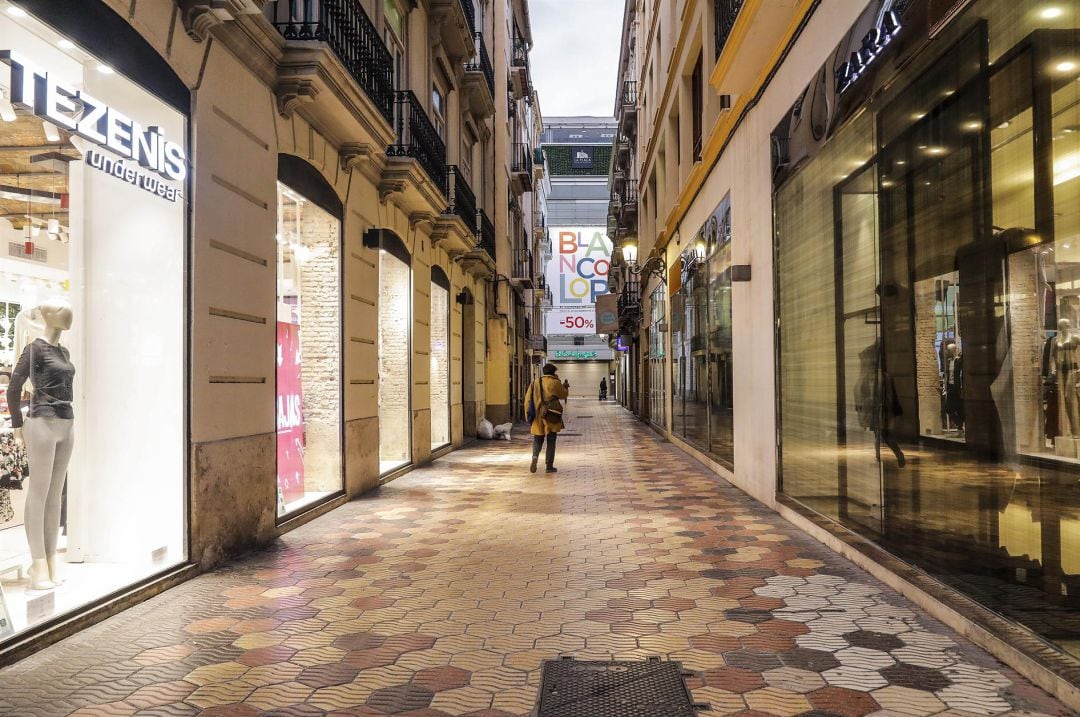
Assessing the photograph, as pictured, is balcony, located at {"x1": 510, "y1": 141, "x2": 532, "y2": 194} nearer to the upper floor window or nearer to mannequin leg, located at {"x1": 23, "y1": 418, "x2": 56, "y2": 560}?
the upper floor window

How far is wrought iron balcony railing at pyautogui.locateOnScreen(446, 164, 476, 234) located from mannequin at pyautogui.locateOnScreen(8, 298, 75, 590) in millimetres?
9773

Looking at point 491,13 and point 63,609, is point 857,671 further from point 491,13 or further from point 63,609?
point 491,13

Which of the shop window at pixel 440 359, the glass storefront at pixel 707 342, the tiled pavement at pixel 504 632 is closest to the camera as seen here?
the tiled pavement at pixel 504 632

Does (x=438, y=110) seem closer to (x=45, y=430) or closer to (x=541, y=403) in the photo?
(x=541, y=403)

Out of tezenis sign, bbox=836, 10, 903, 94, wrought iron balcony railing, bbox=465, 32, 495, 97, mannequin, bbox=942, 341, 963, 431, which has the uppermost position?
wrought iron balcony railing, bbox=465, 32, 495, 97

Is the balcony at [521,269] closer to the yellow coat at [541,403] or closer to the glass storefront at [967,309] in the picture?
the yellow coat at [541,403]

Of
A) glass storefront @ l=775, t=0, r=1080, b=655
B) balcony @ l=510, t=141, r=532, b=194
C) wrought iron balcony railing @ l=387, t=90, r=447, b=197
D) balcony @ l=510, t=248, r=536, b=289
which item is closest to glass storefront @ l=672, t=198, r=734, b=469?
glass storefront @ l=775, t=0, r=1080, b=655

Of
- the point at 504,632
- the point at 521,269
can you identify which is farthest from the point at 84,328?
the point at 521,269

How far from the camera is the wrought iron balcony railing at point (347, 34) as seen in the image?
24.2 ft

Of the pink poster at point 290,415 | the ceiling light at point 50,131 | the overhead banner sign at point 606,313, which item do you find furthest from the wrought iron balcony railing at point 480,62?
the ceiling light at point 50,131

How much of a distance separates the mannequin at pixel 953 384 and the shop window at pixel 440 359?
34.7ft

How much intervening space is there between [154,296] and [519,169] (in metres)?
22.9

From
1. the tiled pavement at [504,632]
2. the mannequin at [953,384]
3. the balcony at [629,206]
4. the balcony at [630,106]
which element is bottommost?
the tiled pavement at [504,632]

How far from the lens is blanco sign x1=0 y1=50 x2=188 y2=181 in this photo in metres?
4.00
